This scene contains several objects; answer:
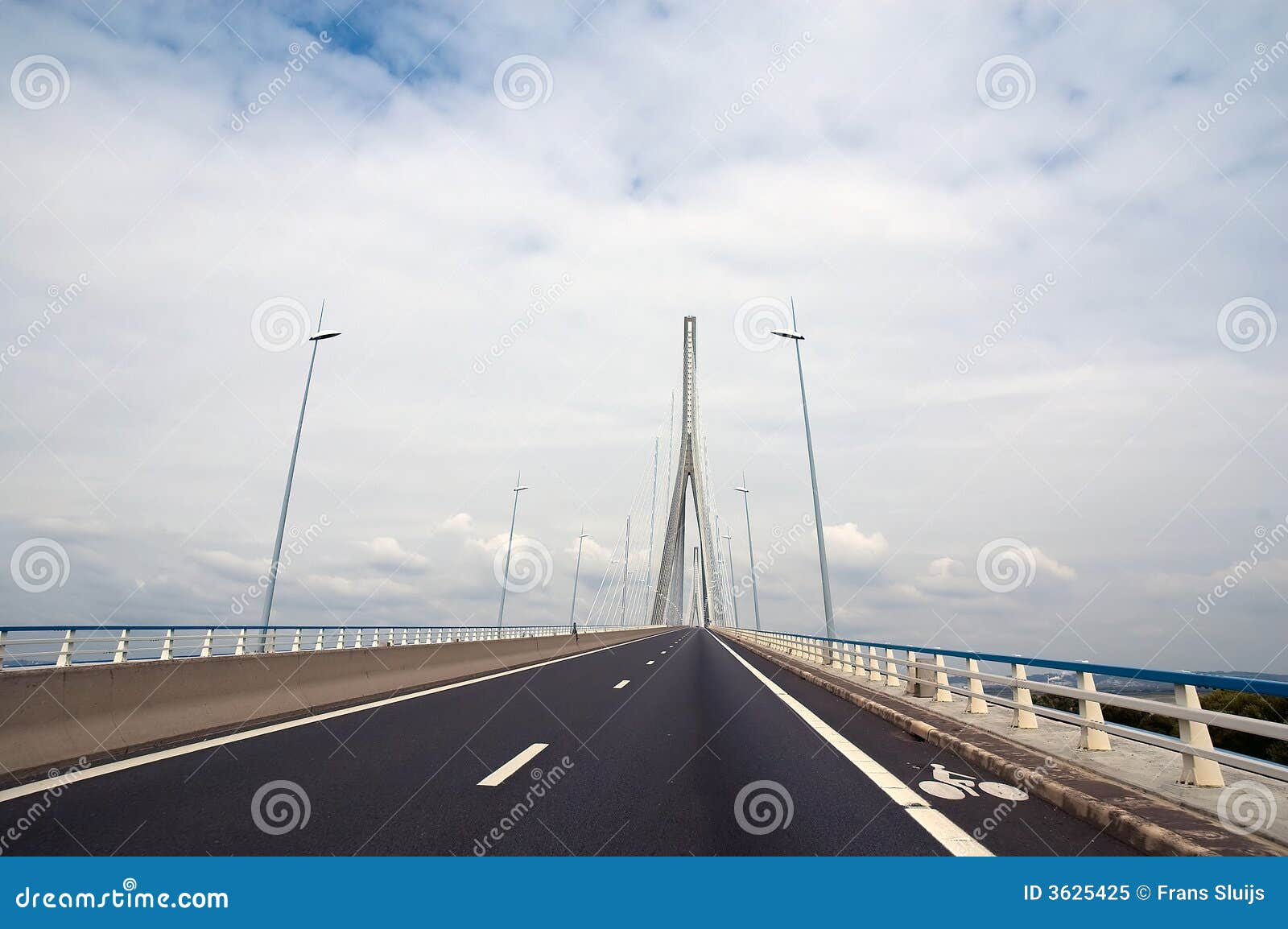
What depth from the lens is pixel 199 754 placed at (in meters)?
8.00

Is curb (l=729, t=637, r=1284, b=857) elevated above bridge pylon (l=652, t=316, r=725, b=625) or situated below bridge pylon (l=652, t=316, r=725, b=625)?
below

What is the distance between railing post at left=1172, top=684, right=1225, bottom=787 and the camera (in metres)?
5.95

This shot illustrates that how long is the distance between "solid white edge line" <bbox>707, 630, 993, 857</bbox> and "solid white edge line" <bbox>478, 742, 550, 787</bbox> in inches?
122

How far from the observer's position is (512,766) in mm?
7645

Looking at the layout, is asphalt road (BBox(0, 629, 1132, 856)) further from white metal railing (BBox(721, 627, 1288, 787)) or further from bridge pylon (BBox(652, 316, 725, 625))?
bridge pylon (BBox(652, 316, 725, 625))

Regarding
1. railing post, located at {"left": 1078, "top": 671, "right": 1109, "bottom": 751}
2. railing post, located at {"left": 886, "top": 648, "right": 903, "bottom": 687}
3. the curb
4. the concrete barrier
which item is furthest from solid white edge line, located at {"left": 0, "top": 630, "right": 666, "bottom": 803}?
railing post, located at {"left": 886, "top": 648, "right": 903, "bottom": 687}

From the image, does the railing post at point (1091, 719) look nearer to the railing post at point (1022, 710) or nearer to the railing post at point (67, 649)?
the railing post at point (1022, 710)

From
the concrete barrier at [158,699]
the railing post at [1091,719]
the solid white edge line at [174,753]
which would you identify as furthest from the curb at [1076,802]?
the concrete barrier at [158,699]

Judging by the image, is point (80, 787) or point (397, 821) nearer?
point (397, 821)
